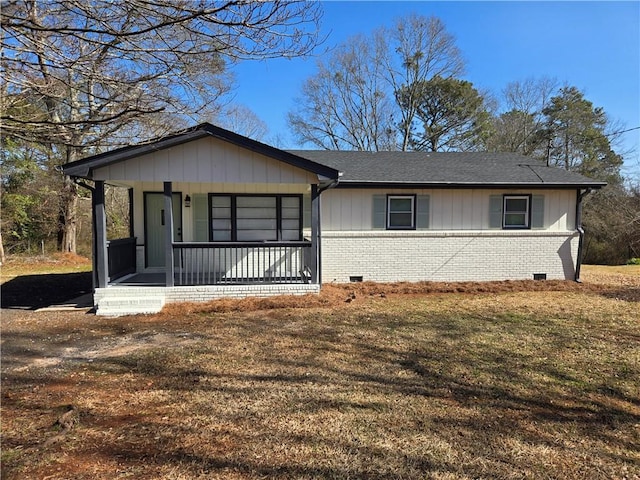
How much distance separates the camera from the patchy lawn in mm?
2826

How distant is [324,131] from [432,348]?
26.5 m

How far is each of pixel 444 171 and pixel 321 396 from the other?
9.20m

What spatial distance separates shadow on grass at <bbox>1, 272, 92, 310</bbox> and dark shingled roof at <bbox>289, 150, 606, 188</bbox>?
295 inches

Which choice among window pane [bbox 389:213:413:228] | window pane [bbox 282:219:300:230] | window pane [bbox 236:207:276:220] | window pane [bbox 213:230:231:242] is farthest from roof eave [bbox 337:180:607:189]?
window pane [bbox 213:230:231:242]

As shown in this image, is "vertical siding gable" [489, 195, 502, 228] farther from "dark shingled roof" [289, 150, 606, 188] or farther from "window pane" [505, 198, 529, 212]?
"dark shingled roof" [289, 150, 606, 188]

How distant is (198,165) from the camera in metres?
8.09

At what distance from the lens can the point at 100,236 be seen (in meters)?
7.89

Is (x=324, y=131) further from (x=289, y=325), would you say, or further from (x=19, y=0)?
(x=19, y=0)

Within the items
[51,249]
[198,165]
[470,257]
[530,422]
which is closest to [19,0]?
[198,165]

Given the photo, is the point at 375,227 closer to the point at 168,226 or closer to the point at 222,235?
the point at 222,235

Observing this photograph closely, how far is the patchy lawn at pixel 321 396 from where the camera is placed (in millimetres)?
2826

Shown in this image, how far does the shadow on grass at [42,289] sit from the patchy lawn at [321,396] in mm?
1689

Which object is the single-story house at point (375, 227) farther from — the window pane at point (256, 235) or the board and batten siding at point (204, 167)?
the board and batten siding at point (204, 167)

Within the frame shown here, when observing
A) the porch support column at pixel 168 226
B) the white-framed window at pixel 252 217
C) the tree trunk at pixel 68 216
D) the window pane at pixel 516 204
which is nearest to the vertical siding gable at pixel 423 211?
the window pane at pixel 516 204
